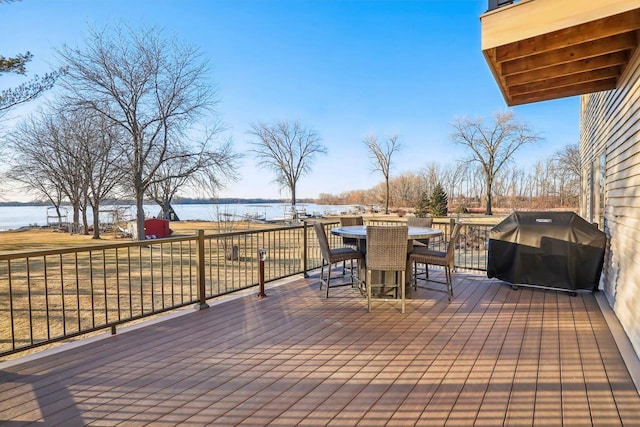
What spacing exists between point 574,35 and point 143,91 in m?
13.3

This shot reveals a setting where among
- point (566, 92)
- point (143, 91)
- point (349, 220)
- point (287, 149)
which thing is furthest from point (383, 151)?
point (566, 92)

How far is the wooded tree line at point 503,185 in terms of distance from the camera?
24.7m

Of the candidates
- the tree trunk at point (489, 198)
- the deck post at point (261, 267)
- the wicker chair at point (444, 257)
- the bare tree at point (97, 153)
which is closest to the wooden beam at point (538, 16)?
the wicker chair at point (444, 257)

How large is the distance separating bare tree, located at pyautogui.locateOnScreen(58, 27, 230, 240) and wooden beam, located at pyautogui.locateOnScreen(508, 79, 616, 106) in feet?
37.5

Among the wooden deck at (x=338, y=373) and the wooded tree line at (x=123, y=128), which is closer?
the wooden deck at (x=338, y=373)

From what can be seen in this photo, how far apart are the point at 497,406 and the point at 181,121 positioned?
13.8m

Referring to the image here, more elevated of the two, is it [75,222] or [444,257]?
[444,257]

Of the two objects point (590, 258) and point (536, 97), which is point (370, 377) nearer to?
point (590, 258)

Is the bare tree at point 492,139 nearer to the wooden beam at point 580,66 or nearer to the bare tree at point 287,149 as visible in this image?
the bare tree at point 287,149

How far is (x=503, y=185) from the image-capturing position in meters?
28.2

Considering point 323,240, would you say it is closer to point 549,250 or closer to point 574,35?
point 549,250

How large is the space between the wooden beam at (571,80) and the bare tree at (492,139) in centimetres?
2366

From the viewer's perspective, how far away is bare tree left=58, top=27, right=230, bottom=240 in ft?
37.5

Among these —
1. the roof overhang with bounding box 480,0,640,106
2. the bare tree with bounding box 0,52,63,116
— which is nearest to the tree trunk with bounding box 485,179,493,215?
the roof overhang with bounding box 480,0,640,106
